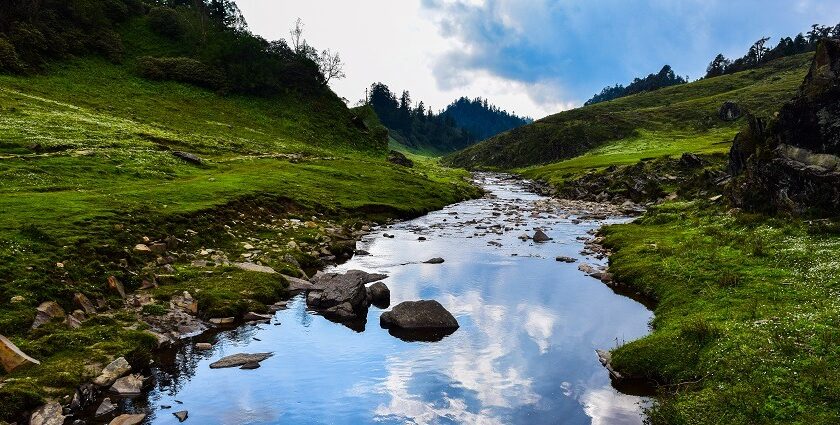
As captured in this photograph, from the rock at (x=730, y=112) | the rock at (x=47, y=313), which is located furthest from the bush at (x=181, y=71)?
the rock at (x=730, y=112)

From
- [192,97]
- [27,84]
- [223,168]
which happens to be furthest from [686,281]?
[192,97]

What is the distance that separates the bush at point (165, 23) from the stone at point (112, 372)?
423 ft

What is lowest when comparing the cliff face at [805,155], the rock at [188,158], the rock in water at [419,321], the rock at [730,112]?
the rock in water at [419,321]

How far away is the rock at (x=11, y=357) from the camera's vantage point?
599 inches

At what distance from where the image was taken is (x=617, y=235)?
4119 centimetres

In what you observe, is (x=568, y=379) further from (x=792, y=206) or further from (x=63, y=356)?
(x=792, y=206)

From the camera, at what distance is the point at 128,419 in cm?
1435

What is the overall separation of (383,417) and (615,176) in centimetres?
8039

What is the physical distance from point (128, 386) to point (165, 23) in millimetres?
132100

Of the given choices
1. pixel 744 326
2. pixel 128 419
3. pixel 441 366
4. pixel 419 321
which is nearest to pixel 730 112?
pixel 744 326

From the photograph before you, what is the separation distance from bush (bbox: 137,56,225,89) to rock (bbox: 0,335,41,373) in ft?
336

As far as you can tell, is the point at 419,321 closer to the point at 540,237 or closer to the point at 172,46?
the point at 540,237

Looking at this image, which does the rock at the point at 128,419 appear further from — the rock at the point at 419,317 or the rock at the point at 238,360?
the rock at the point at 419,317

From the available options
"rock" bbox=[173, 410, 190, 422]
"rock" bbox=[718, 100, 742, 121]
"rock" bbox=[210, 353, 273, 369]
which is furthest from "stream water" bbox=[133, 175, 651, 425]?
"rock" bbox=[718, 100, 742, 121]
